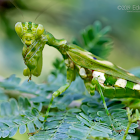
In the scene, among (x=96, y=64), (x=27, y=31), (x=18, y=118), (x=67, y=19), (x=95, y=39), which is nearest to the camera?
(x=18, y=118)

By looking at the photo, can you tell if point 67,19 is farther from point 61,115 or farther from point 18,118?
point 18,118

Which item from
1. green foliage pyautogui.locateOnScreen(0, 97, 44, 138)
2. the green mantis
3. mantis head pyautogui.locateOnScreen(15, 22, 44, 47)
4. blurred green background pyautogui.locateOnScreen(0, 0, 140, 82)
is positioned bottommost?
green foliage pyautogui.locateOnScreen(0, 97, 44, 138)

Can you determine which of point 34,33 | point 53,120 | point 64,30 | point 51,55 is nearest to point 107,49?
point 34,33

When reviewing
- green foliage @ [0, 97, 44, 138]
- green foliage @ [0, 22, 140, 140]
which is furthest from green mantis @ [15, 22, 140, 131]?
green foliage @ [0, 97, 44, 138]

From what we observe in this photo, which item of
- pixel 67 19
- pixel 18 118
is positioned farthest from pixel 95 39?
pixel 67 19

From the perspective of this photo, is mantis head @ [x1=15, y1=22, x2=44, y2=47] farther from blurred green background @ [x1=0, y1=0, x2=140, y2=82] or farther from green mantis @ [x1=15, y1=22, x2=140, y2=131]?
blurred green background @ [x1=0, y1=0, x2=140, y2=82]

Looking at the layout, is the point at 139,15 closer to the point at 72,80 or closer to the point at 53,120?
the point at 72,80

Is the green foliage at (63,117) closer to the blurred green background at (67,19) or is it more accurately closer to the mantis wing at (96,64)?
the mantis wing at (96,64)

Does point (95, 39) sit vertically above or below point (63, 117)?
above
